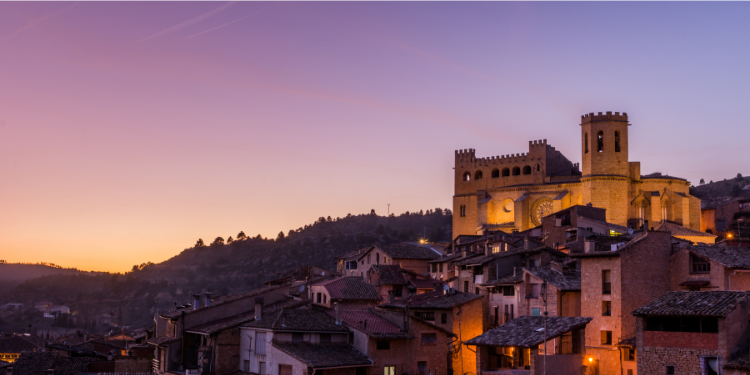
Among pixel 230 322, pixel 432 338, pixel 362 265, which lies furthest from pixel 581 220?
pixel 230 322

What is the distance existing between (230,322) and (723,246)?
2528cm

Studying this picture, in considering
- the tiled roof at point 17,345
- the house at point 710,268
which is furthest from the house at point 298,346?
the tiled roof at point 17,345

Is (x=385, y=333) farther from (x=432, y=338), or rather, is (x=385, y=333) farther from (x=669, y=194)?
(x=669, y=194)

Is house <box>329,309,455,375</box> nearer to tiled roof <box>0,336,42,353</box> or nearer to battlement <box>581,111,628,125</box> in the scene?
tiled roof <box>0,336,42,353</box>

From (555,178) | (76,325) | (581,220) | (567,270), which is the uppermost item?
(555,178)

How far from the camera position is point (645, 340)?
92.2ft

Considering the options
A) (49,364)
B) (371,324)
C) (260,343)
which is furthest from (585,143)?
(49,364)

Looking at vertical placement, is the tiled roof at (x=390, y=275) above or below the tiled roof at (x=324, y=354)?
above

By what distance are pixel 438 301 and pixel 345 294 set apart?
5379mm

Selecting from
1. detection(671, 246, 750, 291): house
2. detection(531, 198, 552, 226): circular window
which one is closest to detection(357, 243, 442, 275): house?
detection(671, 246, 750, 291): house

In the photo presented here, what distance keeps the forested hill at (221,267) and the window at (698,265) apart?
9000cm

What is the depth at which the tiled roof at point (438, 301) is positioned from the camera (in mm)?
40938

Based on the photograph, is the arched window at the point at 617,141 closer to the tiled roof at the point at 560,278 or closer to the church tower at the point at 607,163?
the church tower at the point at 607,163

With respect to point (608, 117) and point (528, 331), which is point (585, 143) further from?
point (528, 331)
